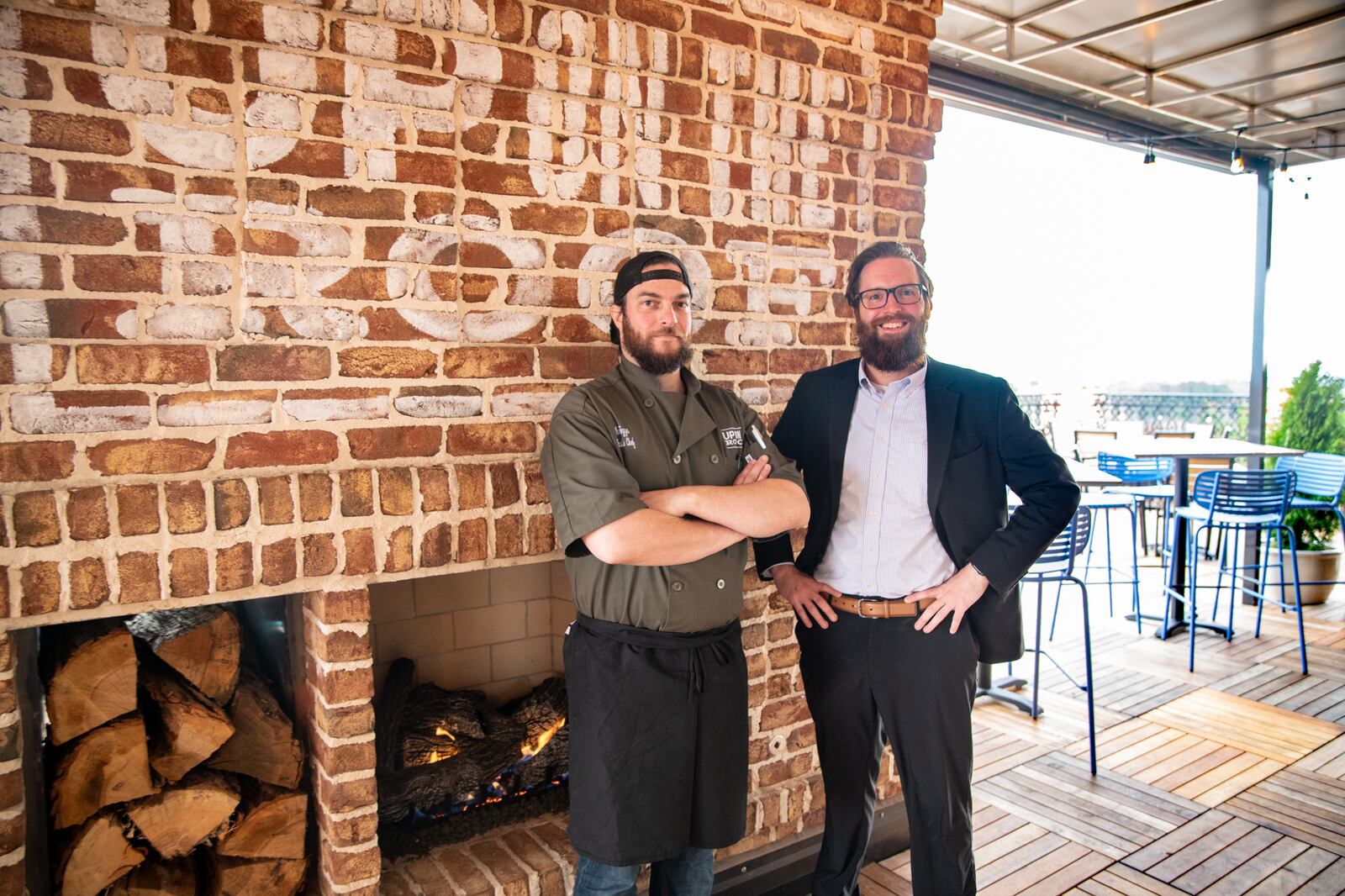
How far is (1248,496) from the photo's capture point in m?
5.09

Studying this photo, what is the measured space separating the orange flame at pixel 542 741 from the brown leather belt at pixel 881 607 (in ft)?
3.27

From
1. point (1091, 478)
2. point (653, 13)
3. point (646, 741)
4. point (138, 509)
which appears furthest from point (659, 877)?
point (1091, 478)

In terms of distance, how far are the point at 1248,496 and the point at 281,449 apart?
5.30 m

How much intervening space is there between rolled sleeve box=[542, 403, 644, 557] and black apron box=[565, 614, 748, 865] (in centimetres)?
28

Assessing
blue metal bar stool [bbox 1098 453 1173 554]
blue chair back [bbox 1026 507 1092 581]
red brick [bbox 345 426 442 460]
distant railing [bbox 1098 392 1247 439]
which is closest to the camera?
red brick [bbox 345 426 442 460]

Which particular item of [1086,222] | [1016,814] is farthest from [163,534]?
[1086,222]

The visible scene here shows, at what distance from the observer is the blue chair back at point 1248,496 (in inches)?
200

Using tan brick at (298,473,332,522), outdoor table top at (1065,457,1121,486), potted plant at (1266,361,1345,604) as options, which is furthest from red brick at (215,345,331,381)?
potted plant at (1266,361,1345,604)

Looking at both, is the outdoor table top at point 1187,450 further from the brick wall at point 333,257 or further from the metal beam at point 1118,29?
the brick wall at point 333,257

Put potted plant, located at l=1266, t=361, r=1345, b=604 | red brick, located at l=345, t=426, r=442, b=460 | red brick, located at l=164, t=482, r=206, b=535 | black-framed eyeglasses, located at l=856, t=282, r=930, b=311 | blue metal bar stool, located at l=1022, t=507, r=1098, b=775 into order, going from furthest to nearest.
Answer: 1. potted plant, located at l=1266, t=361, r=1345, b=604
2. blue metal bar stool, located at l=1022, t=507, r=1098, b=775
3. black-framed eyeglasses, located at l=856, t=282, r=930, b=311
4. red brick, located at l=345, t=426, r=442, b=460
5. red brick, located at l=164, t=482, r=206, b=535

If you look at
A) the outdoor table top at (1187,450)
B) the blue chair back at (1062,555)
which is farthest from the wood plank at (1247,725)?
the outdoor table top at (1187,450)

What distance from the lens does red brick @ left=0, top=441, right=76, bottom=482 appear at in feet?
5.65

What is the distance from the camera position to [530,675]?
2.97 m

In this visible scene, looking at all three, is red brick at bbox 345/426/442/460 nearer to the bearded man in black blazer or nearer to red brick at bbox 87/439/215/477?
red brick at bbox 87/439/215/477
